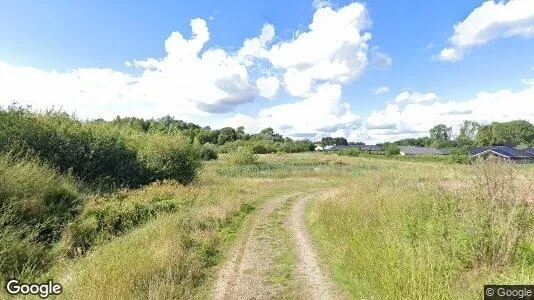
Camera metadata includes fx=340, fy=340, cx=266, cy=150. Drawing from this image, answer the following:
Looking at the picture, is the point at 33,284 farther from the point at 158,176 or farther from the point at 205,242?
the point at 158,176

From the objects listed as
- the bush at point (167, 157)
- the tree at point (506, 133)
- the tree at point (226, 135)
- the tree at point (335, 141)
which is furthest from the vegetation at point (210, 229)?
the tree at point (335, 141)

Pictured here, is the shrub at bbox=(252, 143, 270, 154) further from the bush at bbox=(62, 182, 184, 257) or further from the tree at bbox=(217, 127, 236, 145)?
the bush at bbox=(62, 182, 184, 257)

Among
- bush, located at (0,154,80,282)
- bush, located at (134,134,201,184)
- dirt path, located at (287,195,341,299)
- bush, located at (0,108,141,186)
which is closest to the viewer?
dirt path, located at (287,195,341,299)

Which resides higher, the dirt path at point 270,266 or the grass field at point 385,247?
the grass field at point 385,247

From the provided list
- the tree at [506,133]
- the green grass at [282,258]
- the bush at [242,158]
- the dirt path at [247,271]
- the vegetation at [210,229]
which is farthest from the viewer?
the tree at [506,133]

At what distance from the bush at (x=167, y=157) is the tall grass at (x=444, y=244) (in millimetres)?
18510

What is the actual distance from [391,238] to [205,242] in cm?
546

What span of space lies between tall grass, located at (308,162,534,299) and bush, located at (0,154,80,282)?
23.8ft

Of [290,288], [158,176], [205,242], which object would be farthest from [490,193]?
[158,176]

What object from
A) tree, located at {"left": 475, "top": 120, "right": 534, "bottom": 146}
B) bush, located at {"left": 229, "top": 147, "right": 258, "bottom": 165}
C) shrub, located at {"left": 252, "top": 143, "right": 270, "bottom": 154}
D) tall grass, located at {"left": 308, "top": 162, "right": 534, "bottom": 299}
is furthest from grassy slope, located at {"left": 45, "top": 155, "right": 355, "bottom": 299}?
tree, located at {"left": 475, "top": 120, "right": 534, "bottom": 146}

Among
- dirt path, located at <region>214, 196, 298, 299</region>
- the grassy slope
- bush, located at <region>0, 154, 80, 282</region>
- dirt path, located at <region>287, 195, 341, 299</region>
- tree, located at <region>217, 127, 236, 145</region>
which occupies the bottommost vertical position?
dirt path, located at <region>287, 195, 341, 299</region>

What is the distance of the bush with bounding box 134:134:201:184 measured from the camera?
82.0 ft

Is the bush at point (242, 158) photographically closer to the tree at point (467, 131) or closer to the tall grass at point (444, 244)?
the tall grass at point (444, 244)

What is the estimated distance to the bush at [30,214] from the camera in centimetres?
801
